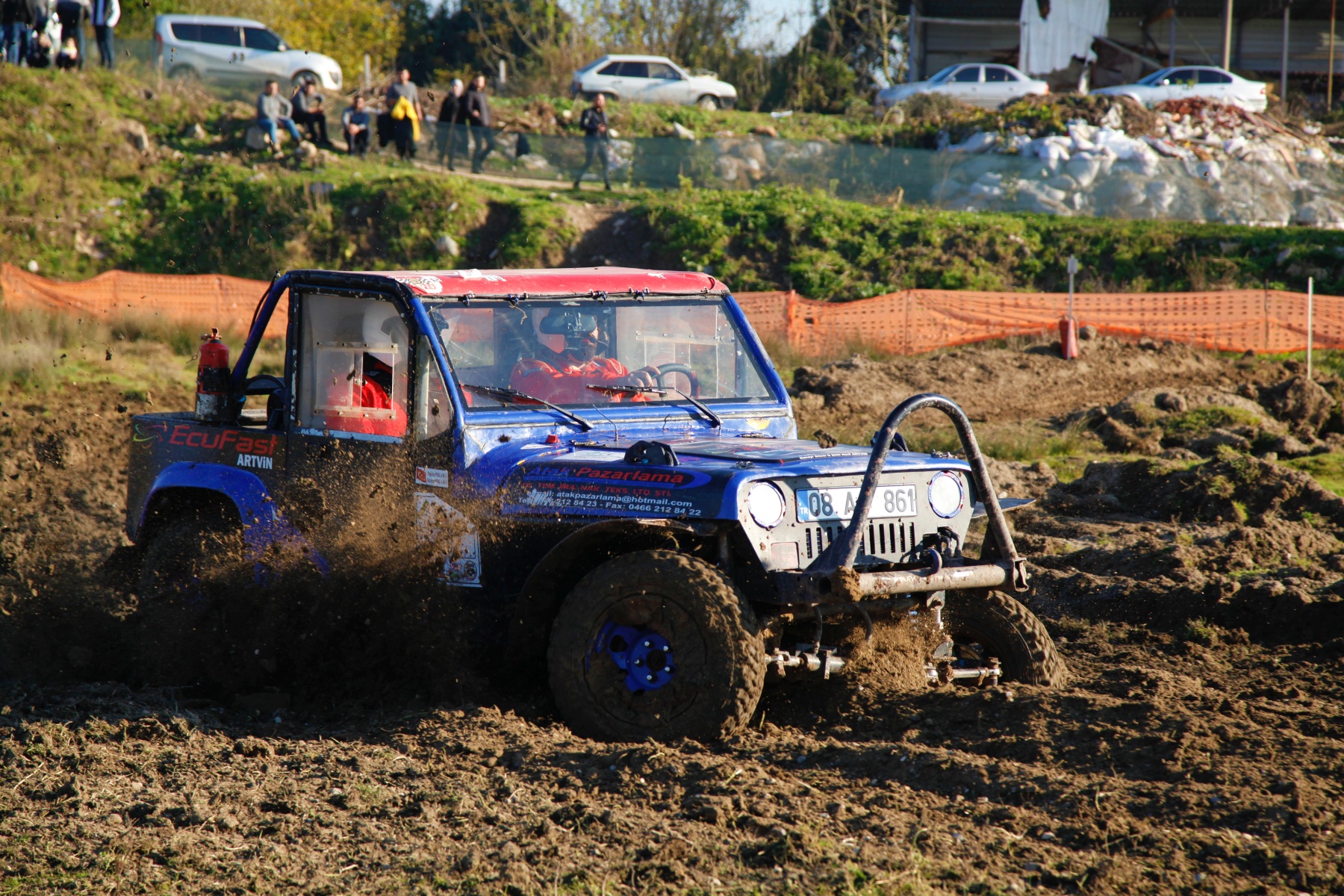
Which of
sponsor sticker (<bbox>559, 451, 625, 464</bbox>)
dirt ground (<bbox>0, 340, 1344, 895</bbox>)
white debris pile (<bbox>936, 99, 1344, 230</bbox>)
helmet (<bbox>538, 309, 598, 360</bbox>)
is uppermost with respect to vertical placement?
white debris pile (<bbox>936, 99, 1344, 230</bbox>)

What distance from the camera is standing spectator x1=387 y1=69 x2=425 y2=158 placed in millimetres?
24828

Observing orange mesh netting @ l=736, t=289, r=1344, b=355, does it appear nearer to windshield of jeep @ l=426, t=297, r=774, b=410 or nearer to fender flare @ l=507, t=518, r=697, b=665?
windshield of jeep @ l=426, t=297, r=774, b=410

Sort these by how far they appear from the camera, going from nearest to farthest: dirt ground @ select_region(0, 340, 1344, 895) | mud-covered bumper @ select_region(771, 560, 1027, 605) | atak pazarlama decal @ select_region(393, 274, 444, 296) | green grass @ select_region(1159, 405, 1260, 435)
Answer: dirt ground @ select_region(0, 340, 1344, 895)
mud-covered bumper @ select_region(771, 560, 1027, 605)
atak pazarlama decal @ select_region(393, 274, 444, 296)
green grass @ select_region(1159, 405, 1260, 435)

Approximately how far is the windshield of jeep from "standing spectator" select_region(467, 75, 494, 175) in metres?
19.8

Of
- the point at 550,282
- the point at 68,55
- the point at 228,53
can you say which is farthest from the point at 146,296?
the point at 550,282

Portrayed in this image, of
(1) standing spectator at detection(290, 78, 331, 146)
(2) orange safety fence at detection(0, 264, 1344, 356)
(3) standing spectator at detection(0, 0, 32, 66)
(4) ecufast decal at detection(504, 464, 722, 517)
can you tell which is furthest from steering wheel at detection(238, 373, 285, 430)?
(3) standing spectator at detection(0, 0, 32, 66)

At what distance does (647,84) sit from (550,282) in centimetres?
2717

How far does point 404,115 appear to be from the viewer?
25062mm

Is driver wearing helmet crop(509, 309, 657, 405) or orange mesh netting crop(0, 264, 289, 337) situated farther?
orange mesh netting crop(0, 264, 289, 337)

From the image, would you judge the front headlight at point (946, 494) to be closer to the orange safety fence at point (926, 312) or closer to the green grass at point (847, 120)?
the orange safety fence at point (926, 312)

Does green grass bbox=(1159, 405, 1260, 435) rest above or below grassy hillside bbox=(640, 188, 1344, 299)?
below

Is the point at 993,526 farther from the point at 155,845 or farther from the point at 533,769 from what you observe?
the point at 155,845

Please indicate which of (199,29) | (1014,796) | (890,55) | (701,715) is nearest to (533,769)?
(701,715)

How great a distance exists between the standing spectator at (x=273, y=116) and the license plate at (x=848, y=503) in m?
23.0
